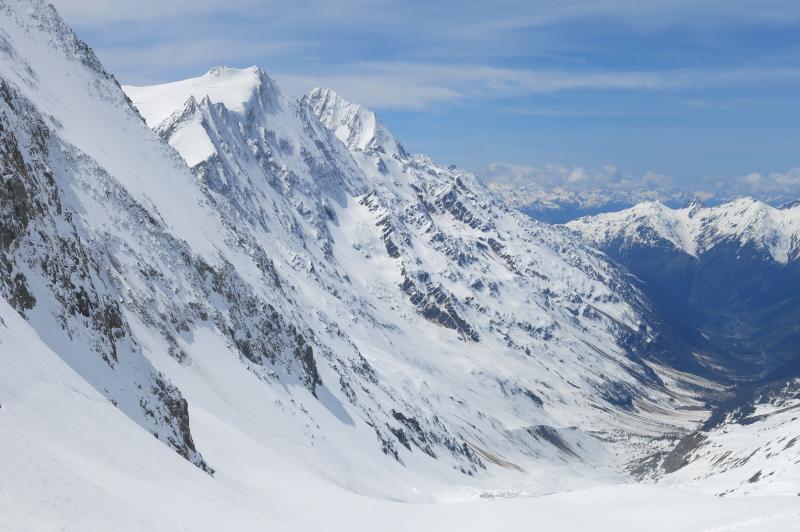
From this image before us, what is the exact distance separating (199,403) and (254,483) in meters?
23.1

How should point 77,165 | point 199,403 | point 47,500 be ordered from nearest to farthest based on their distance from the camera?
1. point 47,500
2. point 199,403
3. point 77,165

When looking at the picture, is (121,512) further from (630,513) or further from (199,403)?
(199,403)

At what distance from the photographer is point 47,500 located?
23453 millimetres

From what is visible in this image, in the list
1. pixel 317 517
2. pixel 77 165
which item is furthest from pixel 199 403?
pixel 77 165

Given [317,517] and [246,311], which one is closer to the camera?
[317,517]

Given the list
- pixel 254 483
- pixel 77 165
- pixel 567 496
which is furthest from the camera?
pixel 77 165

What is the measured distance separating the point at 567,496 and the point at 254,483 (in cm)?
2656

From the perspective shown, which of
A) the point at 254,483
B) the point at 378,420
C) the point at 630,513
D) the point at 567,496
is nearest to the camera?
the point at 630,513

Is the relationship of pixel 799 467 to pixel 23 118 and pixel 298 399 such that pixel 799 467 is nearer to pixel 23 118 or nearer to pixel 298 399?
pixel 298 399

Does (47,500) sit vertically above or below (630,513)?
below

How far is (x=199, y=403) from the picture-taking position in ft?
256

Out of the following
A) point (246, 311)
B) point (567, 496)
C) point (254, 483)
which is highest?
point (246, 311)

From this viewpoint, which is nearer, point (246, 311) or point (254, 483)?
point (254, 483)

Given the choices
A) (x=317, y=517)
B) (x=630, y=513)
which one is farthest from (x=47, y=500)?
(x=630, y=513)
